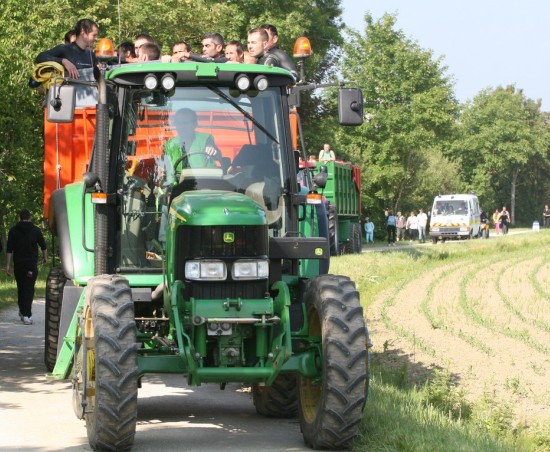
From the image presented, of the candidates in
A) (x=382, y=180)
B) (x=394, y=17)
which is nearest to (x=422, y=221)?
(x=382, y=180)

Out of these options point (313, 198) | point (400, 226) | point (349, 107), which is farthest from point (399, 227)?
point (313, 198)

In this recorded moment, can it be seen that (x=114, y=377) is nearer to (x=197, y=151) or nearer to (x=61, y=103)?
(x=197, y=151)

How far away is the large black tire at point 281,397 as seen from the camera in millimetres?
9875

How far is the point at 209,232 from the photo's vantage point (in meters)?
8.52

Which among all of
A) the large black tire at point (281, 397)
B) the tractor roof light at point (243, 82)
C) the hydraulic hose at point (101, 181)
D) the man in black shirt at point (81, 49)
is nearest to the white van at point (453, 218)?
the man in black shirt at point (81, 49)

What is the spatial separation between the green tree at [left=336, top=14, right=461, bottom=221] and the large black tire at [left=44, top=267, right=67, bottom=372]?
51.9 m

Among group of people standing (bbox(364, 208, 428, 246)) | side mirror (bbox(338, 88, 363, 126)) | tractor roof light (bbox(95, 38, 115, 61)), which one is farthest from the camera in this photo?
group of people standing (bbox(364, 208, 428, 246))

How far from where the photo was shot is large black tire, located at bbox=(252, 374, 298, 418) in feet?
32.4

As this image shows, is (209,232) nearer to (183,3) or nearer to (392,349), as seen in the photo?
(392,349)

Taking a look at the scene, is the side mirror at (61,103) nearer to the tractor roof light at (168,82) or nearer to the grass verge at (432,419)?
the tractor roof light at (168,82)

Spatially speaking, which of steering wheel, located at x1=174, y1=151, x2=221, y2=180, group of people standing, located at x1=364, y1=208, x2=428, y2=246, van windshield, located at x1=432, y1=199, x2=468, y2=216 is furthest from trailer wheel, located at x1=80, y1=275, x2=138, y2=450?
van windshield, located at x1=432, y1=199, x2=468, y2=216

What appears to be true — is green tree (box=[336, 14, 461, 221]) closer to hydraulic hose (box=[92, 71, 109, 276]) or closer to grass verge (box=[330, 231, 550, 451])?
grass verge (box=[330, 231, 550, 451])

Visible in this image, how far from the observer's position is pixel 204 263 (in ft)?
28.0

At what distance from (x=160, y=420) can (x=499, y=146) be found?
9721 centimetres
